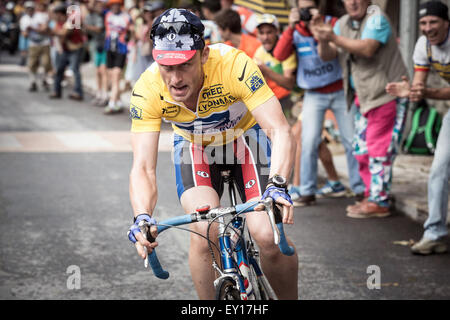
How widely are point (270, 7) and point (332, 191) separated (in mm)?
3822

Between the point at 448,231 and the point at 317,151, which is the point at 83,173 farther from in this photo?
the point at 448,231

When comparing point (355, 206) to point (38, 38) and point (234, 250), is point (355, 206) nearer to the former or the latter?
point (234, 250)

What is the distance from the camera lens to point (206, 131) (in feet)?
14.0

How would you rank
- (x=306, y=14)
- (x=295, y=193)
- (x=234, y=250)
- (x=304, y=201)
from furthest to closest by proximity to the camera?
(x=295, y=193) → (x=304, y=201) → (x=306, y=14) → (x=234, y=250)

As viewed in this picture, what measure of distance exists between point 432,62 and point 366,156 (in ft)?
5.13

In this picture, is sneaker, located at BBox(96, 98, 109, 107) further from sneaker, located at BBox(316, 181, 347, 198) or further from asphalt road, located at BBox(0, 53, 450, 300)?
sneaker, located at BBox(316, 181, 347, 198)

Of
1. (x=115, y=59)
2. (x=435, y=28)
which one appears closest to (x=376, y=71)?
(x=435, y=28)

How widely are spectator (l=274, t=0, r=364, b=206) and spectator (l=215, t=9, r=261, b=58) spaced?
1.95 ft

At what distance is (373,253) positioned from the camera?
6.39m

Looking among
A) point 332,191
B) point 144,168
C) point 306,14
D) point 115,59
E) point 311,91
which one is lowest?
point 332,191

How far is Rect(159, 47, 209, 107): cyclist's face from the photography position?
3.58 metres

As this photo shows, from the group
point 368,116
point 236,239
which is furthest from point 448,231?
point 236,239

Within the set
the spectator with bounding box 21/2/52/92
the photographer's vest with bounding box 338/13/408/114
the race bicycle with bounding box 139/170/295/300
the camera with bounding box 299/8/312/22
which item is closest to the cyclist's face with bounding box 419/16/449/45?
the photographer's vest with bounding box 338/13/408/114

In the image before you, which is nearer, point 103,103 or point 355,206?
Answer: point 355,206
